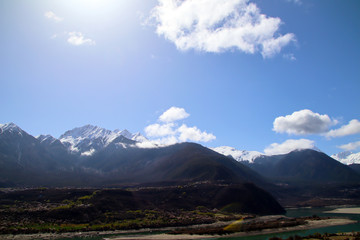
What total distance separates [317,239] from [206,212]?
231ft

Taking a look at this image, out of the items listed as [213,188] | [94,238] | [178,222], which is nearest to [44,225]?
[94,238]

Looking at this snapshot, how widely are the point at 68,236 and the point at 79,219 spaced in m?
21.7

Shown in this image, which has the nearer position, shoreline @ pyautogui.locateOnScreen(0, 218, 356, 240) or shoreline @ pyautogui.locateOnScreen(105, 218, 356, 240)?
shoreline @ pyautogui.locateOnScreen(0, 218, 356, 240)

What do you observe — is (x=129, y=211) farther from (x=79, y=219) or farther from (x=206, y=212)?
(x=206, y=212)

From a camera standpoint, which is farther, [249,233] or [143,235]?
[249,233]

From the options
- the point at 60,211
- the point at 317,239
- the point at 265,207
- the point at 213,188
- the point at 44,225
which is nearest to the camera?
the point at 317,239

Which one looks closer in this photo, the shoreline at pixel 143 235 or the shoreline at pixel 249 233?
the shoreline at pixel 143 235

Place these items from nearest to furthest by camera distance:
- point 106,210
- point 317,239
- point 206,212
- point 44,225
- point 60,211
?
point 317,239
point 44,225
point 60,211
point 106,210
point 206,212

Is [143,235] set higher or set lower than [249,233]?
higher

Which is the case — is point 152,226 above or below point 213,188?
below

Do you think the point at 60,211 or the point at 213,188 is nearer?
the point at 60,211

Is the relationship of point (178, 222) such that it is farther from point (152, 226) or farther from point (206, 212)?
point (206, 212)

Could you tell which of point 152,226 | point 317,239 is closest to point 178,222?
point 152,226

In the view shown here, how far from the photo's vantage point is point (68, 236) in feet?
275
